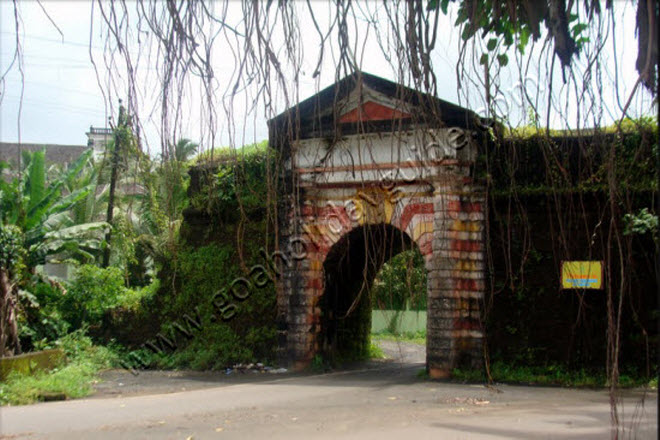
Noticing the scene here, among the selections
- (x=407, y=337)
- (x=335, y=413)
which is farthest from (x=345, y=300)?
(x=407, y=337)

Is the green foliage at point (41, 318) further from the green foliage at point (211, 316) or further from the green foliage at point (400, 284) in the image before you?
the green foliage at point (400, 284)

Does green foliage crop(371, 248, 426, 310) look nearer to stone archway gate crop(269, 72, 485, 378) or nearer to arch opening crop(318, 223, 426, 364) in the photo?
stone archway gate crop(269, 72, 485, 378)

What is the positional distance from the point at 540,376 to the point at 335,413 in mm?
3533

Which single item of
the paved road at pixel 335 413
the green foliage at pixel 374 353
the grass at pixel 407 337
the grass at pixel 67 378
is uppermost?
the paved road at pixel 335 413

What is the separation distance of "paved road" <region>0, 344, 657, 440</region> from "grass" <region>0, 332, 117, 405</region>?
371 millimetres

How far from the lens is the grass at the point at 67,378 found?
28.3 feet

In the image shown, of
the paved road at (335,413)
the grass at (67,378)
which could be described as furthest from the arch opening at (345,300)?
the grass at (67,378)

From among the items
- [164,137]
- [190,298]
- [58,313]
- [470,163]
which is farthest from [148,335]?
[164,137]

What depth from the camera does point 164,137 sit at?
2.38 m

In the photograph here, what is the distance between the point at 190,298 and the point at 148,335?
4.03 feet

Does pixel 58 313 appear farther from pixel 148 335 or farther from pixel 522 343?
pixel 522 343

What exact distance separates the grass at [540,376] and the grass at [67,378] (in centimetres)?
518

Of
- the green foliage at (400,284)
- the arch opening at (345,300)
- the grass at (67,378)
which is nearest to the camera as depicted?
the green foliage at (400,284)

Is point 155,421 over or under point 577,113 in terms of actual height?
under
